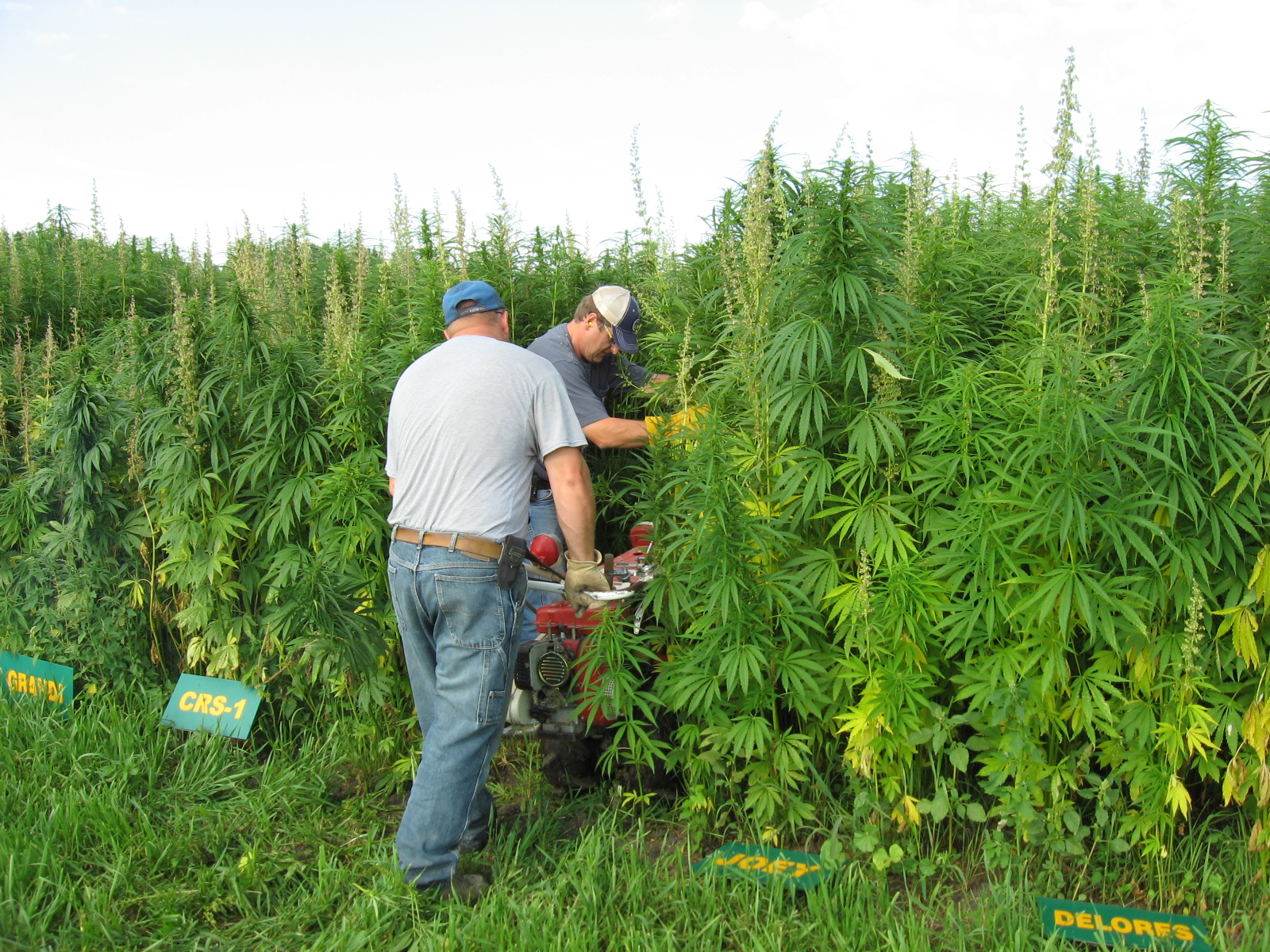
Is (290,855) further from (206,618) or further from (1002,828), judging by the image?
(1002,828)

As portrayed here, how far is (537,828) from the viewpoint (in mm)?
3770

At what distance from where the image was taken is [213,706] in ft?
15.6

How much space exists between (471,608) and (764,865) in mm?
1485

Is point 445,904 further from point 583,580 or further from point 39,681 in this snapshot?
point 39,681

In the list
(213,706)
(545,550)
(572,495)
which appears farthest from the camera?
(213,706)

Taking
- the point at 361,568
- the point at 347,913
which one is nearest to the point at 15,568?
the point at 361,568

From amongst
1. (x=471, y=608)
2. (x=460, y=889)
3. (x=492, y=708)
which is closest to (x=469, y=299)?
(x=471, y=608)

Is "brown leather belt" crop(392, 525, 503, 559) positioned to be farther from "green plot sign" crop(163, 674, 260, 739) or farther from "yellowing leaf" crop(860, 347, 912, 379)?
"green plot sign" crop(163, 674, 260, 739)

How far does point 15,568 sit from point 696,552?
4.57 meters

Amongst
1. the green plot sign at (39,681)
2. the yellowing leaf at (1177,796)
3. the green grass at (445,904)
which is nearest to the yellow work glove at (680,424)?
the green grass at (445,904)

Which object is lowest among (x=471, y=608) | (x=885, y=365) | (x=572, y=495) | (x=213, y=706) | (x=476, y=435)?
(x=213, y=706)

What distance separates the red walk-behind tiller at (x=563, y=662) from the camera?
373 centimetres

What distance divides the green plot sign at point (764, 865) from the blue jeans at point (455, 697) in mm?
943

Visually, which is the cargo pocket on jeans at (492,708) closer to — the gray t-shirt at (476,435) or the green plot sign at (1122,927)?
the gray t-shirt at (476,435)
